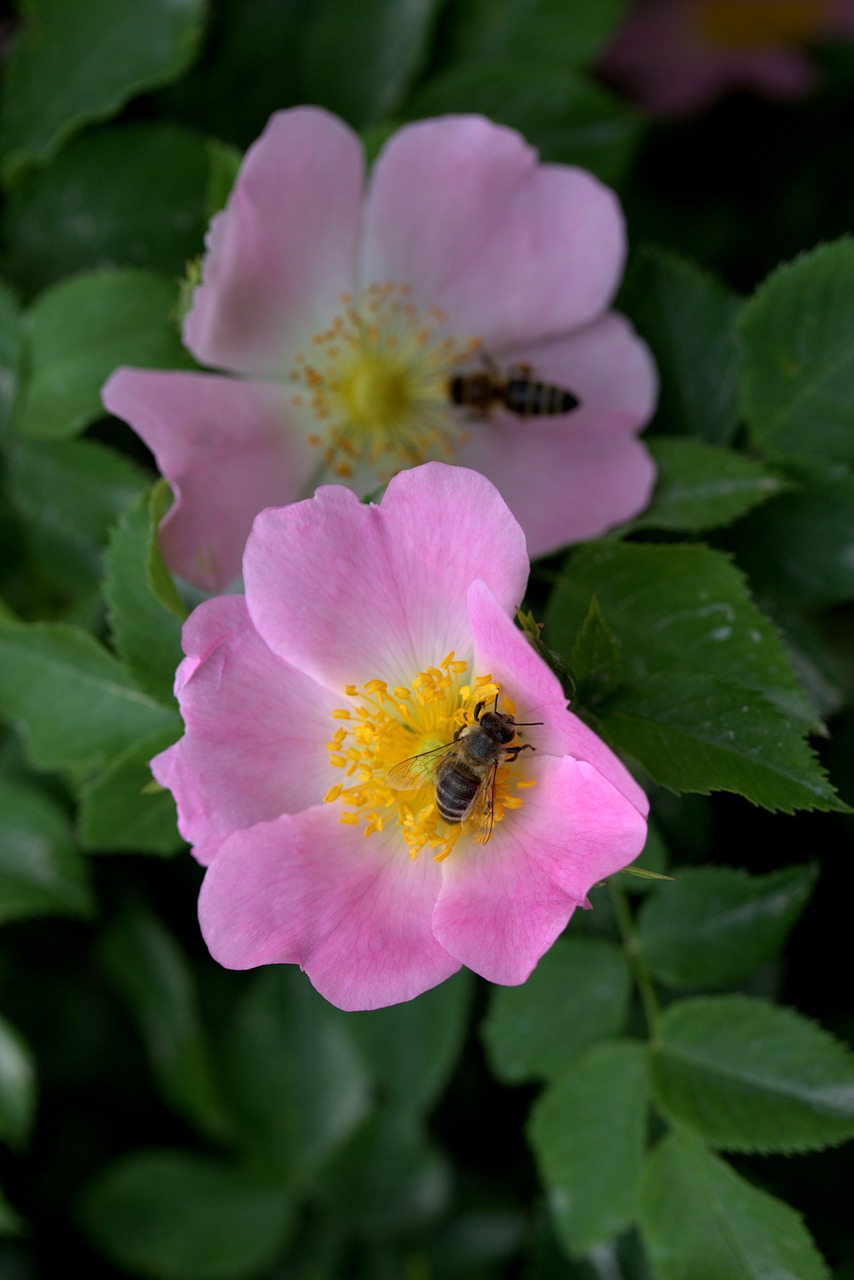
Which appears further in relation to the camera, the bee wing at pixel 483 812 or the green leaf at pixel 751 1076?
the green leaf at pixel 751 1076

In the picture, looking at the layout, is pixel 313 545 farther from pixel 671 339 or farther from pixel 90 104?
pixel 90 104

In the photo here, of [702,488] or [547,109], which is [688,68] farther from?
[702,488]

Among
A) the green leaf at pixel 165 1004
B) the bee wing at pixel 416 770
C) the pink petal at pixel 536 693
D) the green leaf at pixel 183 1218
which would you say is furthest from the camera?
the green leaf at pixel 183 1218

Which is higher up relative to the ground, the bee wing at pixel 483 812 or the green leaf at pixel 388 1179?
the bee wing at pixel 483 812

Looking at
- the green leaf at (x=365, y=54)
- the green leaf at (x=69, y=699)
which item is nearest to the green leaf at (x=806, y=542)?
the green leaf at (x=69, y=699)

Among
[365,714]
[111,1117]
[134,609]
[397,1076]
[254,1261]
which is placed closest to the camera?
[365,714]

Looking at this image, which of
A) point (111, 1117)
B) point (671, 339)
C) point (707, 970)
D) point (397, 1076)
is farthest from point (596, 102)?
point (111, 1117)

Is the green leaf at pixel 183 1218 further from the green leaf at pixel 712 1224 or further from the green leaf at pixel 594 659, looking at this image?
the green leaf at pixel 594 659
